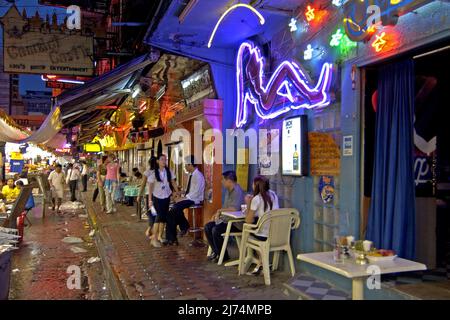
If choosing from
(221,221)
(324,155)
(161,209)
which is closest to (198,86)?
(161,209)

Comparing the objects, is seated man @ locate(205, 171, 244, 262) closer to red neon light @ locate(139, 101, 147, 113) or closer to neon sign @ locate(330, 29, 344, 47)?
neon sign @ locate(330, 29, 344, 47)

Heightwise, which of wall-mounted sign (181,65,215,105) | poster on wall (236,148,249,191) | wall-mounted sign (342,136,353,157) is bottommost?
poster on wall (236,148,249,191)

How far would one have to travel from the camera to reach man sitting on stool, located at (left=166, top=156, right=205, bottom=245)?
28.3 feet

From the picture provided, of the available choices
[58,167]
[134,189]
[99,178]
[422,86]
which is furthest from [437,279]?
[58,167]

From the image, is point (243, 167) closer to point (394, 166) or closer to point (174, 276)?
point (174, 276)

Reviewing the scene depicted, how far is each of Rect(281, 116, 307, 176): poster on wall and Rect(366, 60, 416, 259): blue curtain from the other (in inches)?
52.8

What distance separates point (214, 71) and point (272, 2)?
294 centimetres

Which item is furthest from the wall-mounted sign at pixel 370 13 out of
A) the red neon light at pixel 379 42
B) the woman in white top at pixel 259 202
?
the woman in white top at pixel 259 202

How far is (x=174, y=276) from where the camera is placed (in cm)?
625

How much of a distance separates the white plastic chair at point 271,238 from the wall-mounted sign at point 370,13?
2.80 m

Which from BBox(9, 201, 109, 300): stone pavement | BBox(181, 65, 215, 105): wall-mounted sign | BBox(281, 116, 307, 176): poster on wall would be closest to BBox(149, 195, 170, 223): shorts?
BBox(9, 201, 109, 300): stone pavement

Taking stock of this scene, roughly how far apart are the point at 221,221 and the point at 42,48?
6768mm

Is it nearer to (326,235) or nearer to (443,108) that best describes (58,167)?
(326,235)

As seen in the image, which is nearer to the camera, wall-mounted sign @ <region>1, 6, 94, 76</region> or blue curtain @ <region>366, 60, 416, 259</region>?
blue curtain @ <region>366, 60, 416, 259</region>
